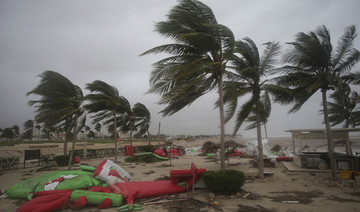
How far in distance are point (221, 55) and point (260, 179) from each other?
602 cm

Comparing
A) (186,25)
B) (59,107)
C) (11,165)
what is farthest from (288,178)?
(11,165)

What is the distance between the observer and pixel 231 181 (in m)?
5.11

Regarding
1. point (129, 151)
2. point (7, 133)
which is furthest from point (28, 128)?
point (129, 151)

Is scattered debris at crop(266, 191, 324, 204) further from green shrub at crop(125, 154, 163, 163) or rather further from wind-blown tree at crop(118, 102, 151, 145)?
wind-blown tree at crop(118, 102, 151, 145)

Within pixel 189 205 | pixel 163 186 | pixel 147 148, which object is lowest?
pixel 147 148

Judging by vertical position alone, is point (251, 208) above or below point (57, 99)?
below

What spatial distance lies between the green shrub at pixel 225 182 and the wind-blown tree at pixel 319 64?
4.99m

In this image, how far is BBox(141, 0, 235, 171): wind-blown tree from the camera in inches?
211

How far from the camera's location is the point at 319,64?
7.65 meters

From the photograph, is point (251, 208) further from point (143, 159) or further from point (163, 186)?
point (143, 159)

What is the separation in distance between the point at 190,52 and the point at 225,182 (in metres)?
4.60

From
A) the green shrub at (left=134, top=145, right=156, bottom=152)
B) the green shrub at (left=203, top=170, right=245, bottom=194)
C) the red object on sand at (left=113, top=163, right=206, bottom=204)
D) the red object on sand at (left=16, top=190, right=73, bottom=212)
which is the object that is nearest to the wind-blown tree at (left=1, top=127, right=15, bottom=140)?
the green shrub at (left=134, top=145, right=156, bottom=152)

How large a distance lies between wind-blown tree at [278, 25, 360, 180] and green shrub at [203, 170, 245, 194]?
499 cm

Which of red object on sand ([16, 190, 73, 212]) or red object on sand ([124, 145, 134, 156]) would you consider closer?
red object on sand ([16, 190, 73, 212])
